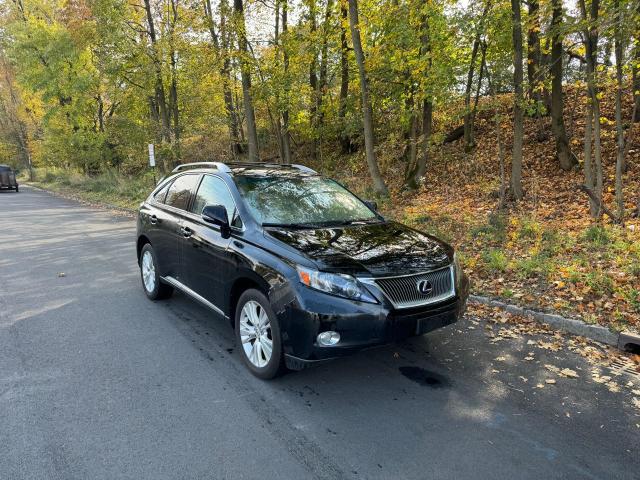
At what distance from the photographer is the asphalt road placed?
8.71ft

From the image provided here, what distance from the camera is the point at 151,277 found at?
19.0 feet

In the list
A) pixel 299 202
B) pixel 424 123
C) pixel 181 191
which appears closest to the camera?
pixel 299 202

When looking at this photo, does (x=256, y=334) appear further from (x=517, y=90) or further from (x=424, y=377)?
(x=517, y=90)

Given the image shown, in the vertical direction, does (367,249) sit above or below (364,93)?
below

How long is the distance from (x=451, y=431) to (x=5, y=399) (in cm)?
333

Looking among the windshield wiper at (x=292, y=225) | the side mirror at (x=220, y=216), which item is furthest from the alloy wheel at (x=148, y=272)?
the windshield wiper at (x=292, y=225)

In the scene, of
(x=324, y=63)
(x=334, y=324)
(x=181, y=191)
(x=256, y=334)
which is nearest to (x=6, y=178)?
(x=324, y=63)

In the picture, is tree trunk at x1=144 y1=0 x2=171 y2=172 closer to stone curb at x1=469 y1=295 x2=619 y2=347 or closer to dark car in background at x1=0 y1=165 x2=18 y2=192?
dark car in background at x1=0 y1=165 x2=18 y2=192

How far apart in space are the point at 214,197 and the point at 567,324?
3.98 meters

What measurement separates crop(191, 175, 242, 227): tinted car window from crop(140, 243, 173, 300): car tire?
125 centimetres

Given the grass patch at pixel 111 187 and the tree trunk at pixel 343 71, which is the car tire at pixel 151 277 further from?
the grass patch at pixel 111 187

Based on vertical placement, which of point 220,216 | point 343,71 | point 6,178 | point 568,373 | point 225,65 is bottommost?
point 568,373

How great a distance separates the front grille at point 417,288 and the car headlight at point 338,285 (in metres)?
0.14

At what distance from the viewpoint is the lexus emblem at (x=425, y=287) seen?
3.50 m
